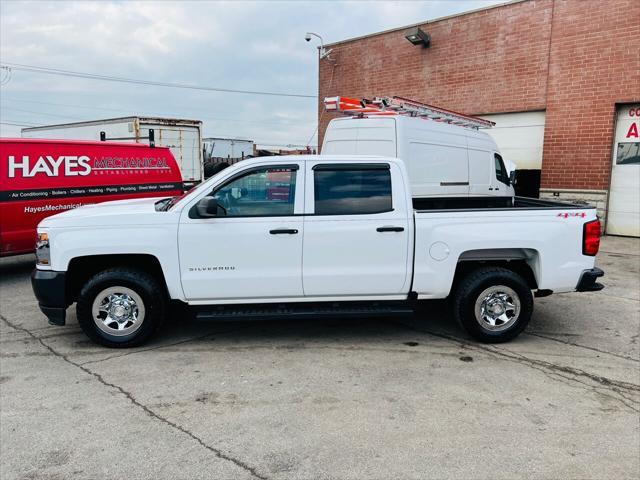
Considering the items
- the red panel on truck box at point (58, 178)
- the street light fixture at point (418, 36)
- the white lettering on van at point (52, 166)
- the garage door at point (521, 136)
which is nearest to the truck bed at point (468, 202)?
the red panel on truck box at point (58, 178)

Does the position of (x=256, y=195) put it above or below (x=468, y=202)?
above

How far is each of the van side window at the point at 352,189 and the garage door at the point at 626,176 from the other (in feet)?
33.2

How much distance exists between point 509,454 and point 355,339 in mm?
2318

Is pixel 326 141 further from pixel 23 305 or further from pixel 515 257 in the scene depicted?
pixel 23 305

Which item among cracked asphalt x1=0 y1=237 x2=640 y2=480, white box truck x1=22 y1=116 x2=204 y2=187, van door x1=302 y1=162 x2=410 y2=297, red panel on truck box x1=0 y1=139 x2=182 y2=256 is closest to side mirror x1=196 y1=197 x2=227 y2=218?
van door x1=302 y1=162 x2=410 y2=297

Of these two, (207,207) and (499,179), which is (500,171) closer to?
(499,179)

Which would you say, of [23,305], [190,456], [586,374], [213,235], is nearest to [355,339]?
[213,235]

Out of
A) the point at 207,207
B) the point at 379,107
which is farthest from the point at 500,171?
the point at 207,207

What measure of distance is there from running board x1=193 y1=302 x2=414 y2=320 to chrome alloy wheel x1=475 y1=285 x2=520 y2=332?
Answer: 0.78 metres

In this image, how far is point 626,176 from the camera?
496 inches

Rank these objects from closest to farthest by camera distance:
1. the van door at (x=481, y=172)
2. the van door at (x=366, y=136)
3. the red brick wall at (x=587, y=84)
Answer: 1. the van door at (x=366, y=136)
2. the van door at (x=481, y=172)
3. the red brick wall at (x=587, y=84)

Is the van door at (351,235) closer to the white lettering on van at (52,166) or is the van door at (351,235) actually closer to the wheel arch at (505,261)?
the wheel arch at (505,261)

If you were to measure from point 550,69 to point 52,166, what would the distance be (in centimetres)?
1180

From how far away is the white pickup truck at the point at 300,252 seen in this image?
483cm
